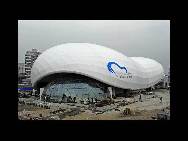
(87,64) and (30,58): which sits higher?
(30,58)

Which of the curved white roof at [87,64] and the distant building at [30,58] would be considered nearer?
the curved white roof at [87,64]

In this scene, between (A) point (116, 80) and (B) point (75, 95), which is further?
(A) point (116, 80)

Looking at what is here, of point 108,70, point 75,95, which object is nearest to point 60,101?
point 75,95

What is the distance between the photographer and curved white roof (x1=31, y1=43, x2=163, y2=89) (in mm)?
24750

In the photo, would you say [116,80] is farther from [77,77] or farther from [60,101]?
[60,101]

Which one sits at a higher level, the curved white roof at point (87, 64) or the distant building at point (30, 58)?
the distant building at point (30, 58)

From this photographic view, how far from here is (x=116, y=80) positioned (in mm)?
26422

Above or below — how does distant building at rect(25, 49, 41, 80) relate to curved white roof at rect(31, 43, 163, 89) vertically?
above

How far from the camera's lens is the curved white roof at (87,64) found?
24750 millimetres

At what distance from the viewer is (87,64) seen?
24953mm

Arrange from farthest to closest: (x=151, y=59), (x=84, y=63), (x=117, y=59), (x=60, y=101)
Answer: (x=151, y=59) < (x=117, y=59) < (x=84, y=63) < (x=60, y=101)

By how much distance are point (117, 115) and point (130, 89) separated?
12914mm

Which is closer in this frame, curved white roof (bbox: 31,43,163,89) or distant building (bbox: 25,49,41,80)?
curved white roof (bbox: 31,43,163,89)

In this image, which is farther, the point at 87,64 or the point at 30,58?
the point at 30,58
